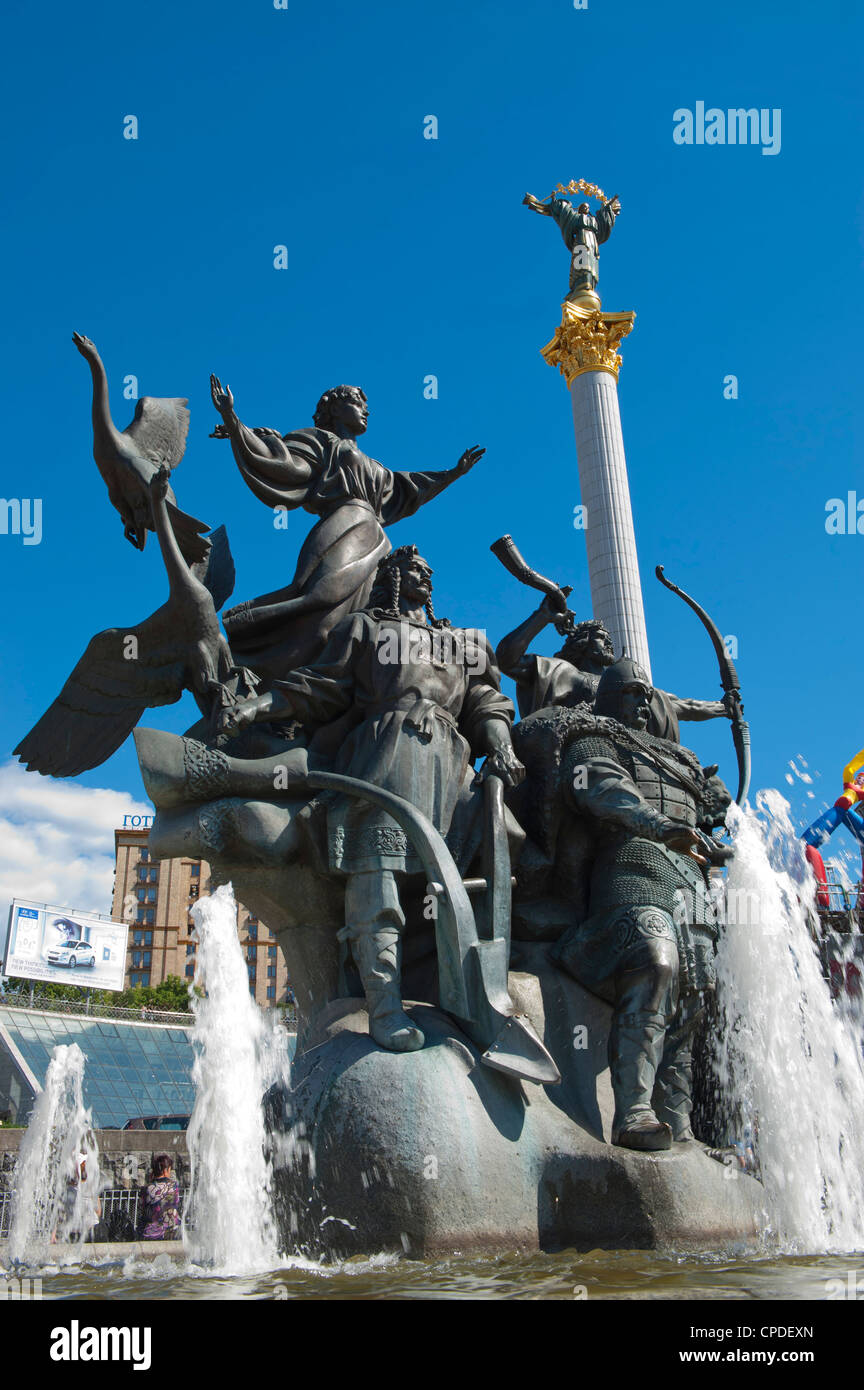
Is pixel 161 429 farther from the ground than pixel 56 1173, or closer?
farther from the ground

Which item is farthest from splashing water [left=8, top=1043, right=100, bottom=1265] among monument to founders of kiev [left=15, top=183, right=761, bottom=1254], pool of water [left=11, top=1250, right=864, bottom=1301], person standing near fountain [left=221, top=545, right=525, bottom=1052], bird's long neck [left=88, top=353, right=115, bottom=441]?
bird's long neck [left=88, top=353, right=115, bottom=441]

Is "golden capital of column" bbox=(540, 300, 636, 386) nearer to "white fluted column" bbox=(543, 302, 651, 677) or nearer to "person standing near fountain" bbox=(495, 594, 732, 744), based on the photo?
"white fluted column" bbox=(543, 302, 651, 677)

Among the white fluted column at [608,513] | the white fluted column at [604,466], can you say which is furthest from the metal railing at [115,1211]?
the white fluted column at [608,513]

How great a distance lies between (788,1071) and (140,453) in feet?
18.4

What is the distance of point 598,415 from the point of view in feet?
92.1

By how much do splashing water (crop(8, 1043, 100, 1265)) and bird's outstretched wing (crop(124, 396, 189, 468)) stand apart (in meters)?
5.29

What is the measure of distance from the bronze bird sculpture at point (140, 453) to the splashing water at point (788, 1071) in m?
4.32

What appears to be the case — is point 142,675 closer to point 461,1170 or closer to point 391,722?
point 391,722

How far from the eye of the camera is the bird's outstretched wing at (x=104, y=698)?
283 inches

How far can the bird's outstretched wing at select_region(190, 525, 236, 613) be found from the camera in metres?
7.86

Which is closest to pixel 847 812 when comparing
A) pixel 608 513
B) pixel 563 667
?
pixel 608 513

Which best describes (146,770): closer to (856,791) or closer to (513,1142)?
(513,1142)

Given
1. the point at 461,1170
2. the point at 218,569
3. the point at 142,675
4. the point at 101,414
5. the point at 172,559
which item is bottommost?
the point at 461,1170

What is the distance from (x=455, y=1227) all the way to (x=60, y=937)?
43111 mm
